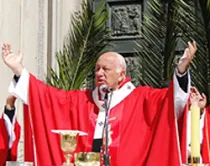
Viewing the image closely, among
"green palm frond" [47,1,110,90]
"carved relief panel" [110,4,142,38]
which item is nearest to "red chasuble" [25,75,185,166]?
"green palm frond" [47,1,110,90]

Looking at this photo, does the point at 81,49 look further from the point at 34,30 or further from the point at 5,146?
the point at 5,146

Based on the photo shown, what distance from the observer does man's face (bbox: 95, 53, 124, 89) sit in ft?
14.6

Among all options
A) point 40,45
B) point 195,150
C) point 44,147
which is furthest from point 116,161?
point 40,45

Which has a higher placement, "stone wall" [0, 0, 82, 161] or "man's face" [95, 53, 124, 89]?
"stone wall" [0, 0, 82, 161]

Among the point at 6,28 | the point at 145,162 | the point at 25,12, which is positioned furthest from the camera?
the point at 25,12

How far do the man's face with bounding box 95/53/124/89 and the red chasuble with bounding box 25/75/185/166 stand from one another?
18 centimetres

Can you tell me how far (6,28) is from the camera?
5.72 meters

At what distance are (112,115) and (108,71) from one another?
0.31 m

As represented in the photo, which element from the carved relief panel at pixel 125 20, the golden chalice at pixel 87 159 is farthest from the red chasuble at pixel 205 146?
the carved relief panel at pixel 125 20

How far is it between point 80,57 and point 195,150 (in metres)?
3.24

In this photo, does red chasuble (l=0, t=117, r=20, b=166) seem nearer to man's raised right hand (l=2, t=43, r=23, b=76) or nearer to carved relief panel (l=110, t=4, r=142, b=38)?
man's raised right hand (l=2, t=43, r=23, b=76)

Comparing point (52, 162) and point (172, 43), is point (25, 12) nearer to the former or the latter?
point (172, 43)

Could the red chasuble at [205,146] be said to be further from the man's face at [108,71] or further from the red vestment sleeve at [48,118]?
the red vestment sleeve at [48,118]

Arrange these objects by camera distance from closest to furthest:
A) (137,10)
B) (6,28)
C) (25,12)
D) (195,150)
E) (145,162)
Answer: (195,150), (145,162), (6,28), (25,12), (137,10)
